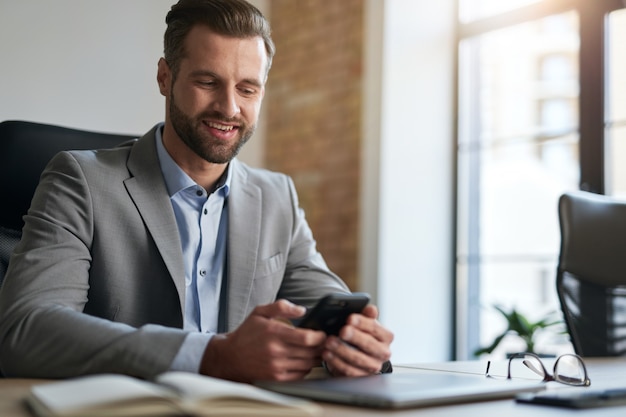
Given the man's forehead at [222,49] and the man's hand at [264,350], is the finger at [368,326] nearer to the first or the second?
the man's hand at [264,350]

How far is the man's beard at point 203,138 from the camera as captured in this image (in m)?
1.83

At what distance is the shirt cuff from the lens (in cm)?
117

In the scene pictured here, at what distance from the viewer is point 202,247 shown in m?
1.80

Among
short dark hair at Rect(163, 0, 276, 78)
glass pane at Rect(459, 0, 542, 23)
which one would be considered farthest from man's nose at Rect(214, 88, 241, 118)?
glass pane at Rect(459, 0, 542, 23)

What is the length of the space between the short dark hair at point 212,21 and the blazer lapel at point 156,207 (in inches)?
10.7

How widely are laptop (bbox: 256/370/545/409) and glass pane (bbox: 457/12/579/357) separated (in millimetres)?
2655

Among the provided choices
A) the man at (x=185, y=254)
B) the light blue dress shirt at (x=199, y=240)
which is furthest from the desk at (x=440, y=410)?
the light blue dress shirt at (x=199, y=240)

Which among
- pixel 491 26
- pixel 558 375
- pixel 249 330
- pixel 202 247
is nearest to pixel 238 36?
pixel 202 247

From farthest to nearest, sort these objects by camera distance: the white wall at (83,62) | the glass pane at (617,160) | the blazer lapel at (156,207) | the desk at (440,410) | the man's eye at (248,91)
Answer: the white wall at (83,62), the glass pane at (617,160), the man's eye at (248,91), the blazer lapel at (156,207), the desk at (440,410)

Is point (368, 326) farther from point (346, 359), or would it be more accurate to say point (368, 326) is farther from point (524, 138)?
point (524, 138)

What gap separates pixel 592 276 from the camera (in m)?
2.28

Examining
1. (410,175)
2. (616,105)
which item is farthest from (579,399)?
(410,175)

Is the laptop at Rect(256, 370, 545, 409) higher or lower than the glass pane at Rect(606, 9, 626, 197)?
lower

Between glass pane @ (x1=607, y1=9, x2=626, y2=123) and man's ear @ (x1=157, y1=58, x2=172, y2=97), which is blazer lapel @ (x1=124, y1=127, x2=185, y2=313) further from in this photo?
glass pane @ (x1=607, y1=9, x2=626, y2=123)
